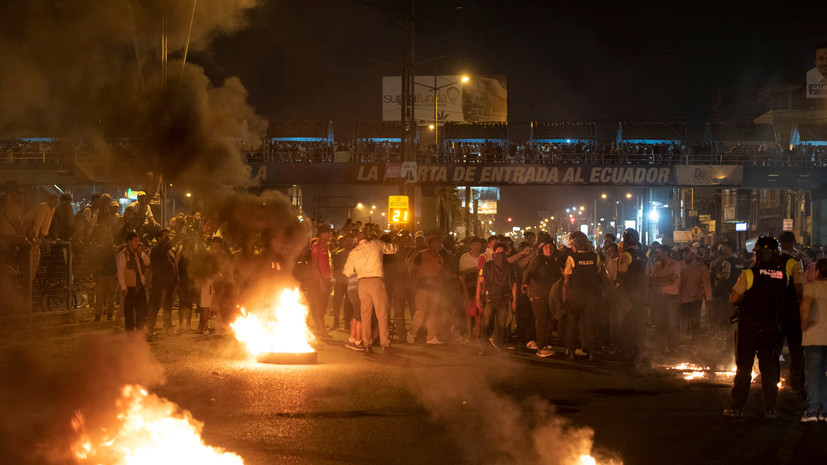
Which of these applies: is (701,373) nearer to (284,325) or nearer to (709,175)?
(284,325)

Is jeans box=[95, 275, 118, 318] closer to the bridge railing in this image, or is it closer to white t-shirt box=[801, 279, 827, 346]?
white t-shirt box=[801, 279, 827, 346]

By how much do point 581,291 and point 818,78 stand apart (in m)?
40.8

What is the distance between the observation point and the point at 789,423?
8297mm

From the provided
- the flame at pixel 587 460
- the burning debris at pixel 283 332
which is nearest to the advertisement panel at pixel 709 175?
the burning debris at pixel 283 332

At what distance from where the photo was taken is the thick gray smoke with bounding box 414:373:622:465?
6551mm

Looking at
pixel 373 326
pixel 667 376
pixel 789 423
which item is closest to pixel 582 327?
pixel 667 376

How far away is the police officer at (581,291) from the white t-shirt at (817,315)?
172 inches

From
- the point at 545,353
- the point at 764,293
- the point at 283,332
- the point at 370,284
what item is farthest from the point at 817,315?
the point at 283,332

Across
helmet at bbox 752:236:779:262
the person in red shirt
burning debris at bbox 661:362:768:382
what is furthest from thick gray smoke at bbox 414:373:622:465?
the person in red shirt

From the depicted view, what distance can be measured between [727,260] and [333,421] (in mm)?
11002

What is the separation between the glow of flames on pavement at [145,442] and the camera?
5.61 metres

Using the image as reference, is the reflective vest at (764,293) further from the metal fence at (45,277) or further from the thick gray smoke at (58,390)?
the metal fence at (45,277)

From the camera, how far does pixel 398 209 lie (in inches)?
1018

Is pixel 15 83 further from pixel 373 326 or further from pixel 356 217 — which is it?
pixel 356 217
